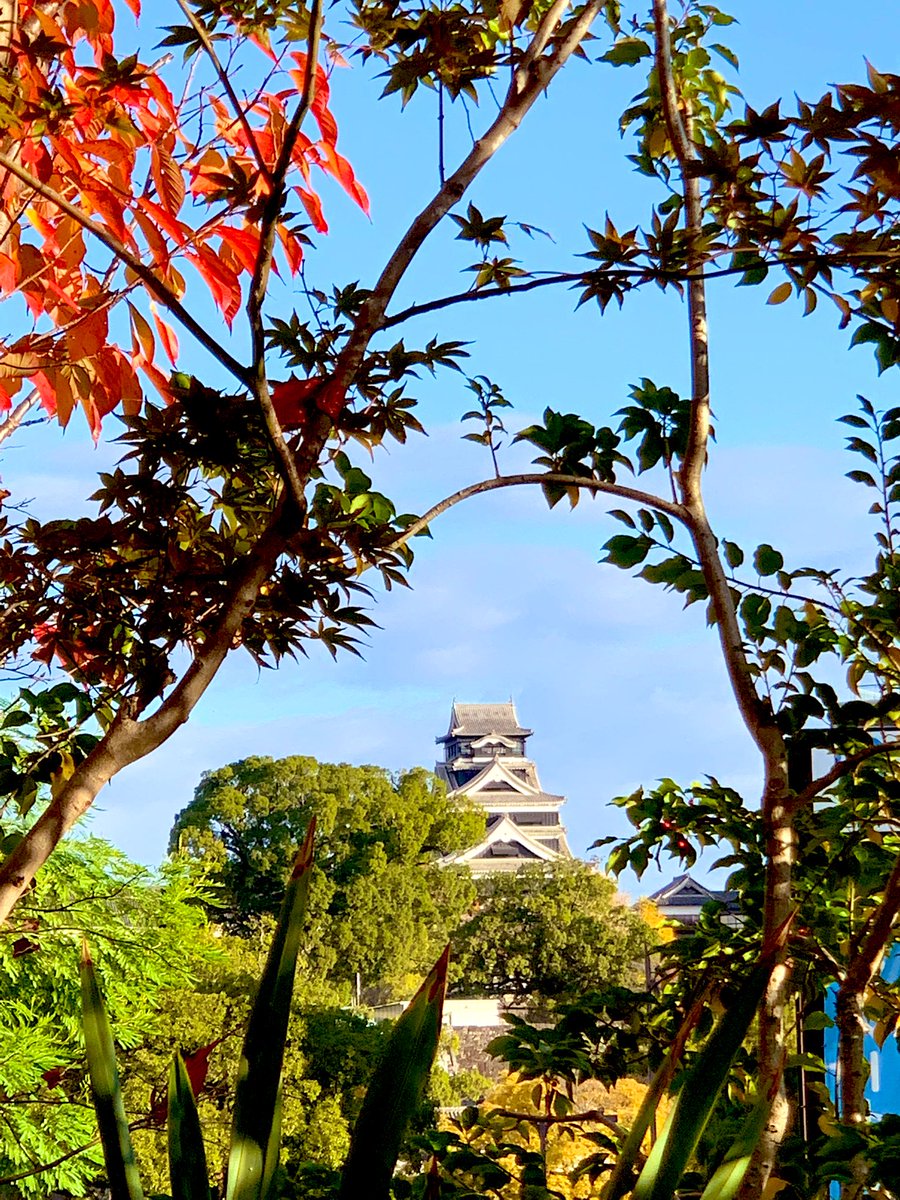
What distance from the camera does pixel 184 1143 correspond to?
0.76 m

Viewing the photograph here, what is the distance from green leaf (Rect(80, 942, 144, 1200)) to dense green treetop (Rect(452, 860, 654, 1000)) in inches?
664

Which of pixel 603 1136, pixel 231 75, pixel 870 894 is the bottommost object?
pixel 603 1136

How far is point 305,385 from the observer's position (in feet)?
3.14

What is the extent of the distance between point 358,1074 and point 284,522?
1069 cm

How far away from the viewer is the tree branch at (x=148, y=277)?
2.51 feet

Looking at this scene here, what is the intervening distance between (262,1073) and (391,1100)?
86mm

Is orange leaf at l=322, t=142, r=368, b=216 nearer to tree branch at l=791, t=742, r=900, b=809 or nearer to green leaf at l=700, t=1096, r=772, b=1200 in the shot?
tree branch at l=791, t=742, r=900, b=809

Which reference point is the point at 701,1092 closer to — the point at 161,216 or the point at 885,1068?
the point at 161,216

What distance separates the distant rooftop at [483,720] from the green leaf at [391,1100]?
30.7m

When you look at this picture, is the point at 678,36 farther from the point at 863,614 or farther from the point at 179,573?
the point at 179,573

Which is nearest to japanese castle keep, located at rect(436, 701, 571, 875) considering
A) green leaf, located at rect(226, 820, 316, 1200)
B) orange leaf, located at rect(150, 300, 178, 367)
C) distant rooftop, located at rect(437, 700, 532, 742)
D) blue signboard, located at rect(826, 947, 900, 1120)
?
distant rooftop, located at rect(437, 700, 532, 742)

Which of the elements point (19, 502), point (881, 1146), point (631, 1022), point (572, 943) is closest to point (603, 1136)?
point (631, 1022)

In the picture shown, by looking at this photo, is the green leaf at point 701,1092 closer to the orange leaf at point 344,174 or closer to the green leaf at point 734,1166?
the green leaf at point 734,1166

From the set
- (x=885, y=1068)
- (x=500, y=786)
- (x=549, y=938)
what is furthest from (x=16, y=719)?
(x=500, y=786)
